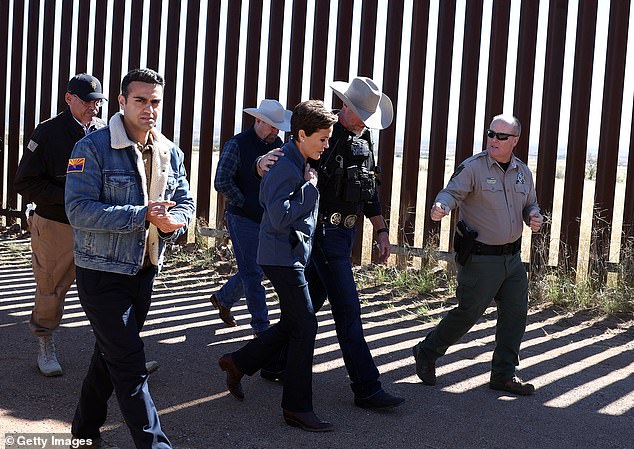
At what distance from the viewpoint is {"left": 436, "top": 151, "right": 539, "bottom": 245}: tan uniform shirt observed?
500cm

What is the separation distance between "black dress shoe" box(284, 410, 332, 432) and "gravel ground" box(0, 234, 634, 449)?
39mm

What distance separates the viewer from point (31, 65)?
10.4m

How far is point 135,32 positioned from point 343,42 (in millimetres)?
2590

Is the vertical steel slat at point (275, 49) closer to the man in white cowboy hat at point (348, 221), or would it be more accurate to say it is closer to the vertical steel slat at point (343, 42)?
the vertical steel slat at point (343, 42)

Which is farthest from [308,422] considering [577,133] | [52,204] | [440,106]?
[440,106]

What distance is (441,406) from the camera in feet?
15.6

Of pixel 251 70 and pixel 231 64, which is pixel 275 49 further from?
pixel 231 64

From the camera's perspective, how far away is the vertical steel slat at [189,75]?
9.12 metres

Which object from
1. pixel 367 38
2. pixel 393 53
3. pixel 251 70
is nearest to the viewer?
pixel 393 53

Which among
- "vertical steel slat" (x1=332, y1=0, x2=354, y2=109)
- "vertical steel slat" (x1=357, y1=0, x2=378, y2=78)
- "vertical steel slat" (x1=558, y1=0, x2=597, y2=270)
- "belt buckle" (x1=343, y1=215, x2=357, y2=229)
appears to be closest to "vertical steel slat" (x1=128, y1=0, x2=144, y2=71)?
"vertical steel slat" (x1=332, y1=0, x2=354, y2=109)

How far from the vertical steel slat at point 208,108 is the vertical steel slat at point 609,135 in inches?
154

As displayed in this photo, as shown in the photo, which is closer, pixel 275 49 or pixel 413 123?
pixel 413 123

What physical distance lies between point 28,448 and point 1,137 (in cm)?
740

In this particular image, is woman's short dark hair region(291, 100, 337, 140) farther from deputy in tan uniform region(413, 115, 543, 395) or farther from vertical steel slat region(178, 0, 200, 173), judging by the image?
vertical steel slat region(178, 0, 200, 173)
